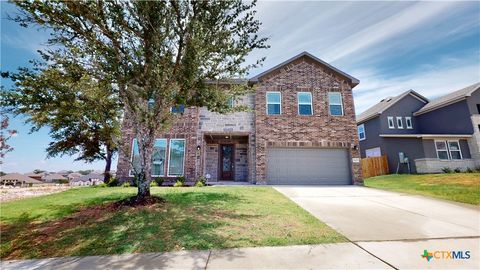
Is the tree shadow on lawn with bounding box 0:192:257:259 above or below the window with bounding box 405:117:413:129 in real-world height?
below

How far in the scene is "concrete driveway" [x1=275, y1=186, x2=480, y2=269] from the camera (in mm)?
3289

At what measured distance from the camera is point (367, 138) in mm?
22891

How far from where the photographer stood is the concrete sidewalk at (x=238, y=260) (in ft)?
10.2

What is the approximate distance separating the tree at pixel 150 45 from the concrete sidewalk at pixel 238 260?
10.9 feet

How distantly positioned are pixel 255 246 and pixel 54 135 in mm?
16141

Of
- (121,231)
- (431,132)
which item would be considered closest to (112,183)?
(121,231)

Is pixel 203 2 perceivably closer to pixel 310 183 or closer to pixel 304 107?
pixel 304 107

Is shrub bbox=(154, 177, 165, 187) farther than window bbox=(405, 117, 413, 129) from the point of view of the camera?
No

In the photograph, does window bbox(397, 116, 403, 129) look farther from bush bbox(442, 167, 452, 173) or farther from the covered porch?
the covered porch

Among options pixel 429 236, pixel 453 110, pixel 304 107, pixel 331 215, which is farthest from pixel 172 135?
pixel 453 110

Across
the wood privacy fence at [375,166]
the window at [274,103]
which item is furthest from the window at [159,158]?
the wood privacy fence at [375,166]

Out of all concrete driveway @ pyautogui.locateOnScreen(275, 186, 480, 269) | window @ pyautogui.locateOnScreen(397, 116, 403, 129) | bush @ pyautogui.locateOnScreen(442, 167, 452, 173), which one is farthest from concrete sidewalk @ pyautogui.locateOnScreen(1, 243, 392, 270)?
window @ pyautogui.locateOnScreen(397, 116, 403, 129)

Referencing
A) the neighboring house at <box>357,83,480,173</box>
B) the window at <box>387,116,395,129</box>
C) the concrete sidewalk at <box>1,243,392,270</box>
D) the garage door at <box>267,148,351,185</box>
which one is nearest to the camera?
the concrete sidewalk at <box>1,243,392,270</box>

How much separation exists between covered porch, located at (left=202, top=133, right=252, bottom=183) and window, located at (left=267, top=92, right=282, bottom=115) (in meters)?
2.49
